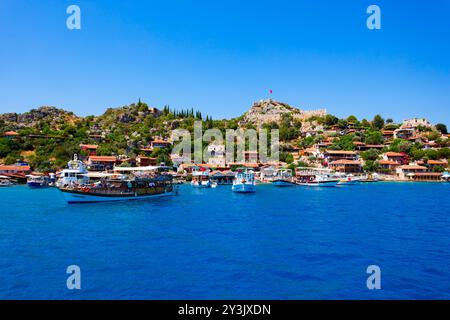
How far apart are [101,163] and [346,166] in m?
53.8

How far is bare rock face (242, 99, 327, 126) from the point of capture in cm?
13212

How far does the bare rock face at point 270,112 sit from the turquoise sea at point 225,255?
4087 inches

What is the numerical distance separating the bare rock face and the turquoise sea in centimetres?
10381

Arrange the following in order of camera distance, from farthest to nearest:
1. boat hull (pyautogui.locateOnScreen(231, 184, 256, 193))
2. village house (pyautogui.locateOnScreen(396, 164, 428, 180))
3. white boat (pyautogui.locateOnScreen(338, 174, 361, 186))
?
1. village house (pyautogui.locateOnScreen(396, 164, 428, 180))
2. white boat (pyautogui.locateOnScreen(338, 174, 361, 186))
3. boat hull (pyautogui.locateOnScreen(231, 184, 256, 193))

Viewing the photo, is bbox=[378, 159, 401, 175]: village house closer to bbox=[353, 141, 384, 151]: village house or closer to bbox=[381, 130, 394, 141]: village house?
bbox=[353, 141, 384, 151]: village house

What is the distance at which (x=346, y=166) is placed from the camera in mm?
83938

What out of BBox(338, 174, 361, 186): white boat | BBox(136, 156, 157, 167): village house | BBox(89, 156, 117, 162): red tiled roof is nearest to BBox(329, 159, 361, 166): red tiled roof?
BBox(338, 174, 361, 186): white boat

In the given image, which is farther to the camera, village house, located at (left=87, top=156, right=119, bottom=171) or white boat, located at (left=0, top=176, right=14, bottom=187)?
village house, located at (left=87, top=156, right=119, bottom=171)

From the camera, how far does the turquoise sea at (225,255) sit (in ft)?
40.4

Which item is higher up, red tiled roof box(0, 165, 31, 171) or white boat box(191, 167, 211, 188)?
red tiled roof box(0, 165, 31, 171)

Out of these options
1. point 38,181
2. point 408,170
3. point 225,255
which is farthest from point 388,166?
point 225,255

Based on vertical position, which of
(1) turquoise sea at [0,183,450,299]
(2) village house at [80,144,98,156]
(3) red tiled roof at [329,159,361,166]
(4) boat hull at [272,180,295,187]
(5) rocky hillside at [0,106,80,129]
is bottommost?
(1) turquoise sea at [0,183,450,299]

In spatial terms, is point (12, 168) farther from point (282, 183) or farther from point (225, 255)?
point (225, 255)
